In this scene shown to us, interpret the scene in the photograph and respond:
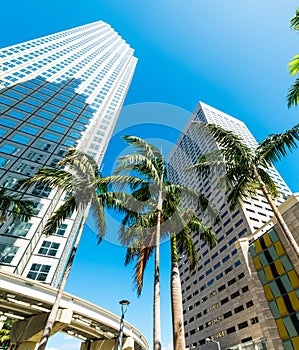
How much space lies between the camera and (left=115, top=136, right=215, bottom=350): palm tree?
1063 centimetres


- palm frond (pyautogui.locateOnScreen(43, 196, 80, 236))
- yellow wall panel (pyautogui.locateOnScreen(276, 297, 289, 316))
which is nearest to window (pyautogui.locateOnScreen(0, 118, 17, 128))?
palm frond (pyautogui.locateOnScreen(43, 196, 80, 236))

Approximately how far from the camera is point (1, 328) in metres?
25.9

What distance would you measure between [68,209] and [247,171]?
993cm

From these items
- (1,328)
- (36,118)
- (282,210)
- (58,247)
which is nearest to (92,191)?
(1,328)

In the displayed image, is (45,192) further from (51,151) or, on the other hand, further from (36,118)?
(36,118)

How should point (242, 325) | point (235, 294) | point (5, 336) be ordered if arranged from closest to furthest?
1. point (5, 336)
2. point (242, 325)
3. point (235, 294)

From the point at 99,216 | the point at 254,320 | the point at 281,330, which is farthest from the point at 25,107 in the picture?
the point at 254,320

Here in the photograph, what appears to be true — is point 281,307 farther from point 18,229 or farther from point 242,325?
point 18,229

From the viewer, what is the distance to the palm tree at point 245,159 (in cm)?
1092

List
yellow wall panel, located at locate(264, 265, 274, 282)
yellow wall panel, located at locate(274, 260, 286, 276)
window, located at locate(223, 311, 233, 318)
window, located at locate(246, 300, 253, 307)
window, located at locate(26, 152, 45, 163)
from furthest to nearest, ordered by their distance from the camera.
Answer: window, located at locate(223, 311, 233, 318)
window, located at locate(246, 300, 253, 307)
window, located at locate(26, 152, 45, 163)
yellow wall panel, located at locate(264, 265, 274, 282)
yellow wall panel, located at locate(274, 260, 286, 276)

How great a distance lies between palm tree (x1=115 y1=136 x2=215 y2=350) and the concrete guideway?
6.69 metres

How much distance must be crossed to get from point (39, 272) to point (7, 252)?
230 inches

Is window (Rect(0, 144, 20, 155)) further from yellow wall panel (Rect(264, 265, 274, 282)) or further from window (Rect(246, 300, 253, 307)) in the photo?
window (Rect(246, 300, 253, 307))

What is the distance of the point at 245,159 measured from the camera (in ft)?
37.5
